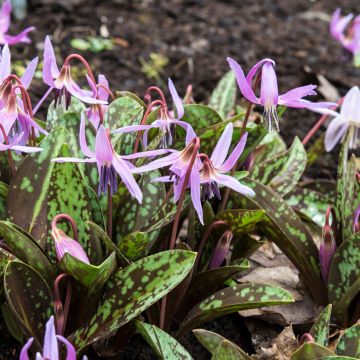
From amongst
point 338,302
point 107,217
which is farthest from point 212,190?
point 338,302

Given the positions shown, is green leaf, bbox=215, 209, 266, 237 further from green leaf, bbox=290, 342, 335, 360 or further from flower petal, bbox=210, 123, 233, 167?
green leaf, bbox=290, 342, 335, 360

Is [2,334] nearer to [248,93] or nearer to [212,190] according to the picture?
[212,190]

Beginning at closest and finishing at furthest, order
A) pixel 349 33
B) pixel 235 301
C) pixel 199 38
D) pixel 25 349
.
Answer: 1. pixel 25 349
2. pixel 235 301
3. pixel 349 33
4. pixel 199 38

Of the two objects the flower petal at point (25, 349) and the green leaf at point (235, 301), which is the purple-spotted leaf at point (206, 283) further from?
the flower petal at point (25, 349)

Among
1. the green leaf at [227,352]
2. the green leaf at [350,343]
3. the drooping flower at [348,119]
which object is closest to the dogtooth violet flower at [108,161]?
the green leaf at [227,352]

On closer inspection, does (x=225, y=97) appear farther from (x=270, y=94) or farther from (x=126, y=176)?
(x=126, y=176)

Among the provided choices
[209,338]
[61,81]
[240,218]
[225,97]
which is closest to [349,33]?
[225,97]
